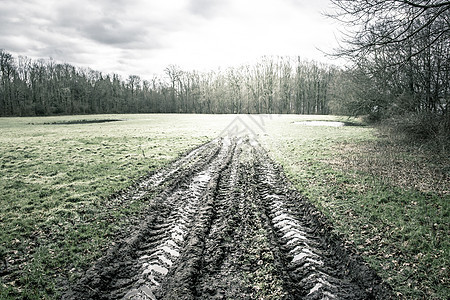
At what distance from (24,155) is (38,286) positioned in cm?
1158

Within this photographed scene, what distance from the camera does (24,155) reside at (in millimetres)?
12148

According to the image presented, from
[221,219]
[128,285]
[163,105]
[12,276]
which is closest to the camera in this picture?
[128,285]

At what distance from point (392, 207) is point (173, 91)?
262 feet

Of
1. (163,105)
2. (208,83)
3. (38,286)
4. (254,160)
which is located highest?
(208,83)

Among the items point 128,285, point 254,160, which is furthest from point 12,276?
point 254,160

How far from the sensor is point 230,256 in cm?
395

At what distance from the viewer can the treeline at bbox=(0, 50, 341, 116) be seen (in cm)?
6262

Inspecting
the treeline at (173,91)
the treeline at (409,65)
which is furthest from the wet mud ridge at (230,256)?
the treeline at (173,91)

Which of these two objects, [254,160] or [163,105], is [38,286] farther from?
[163,105]

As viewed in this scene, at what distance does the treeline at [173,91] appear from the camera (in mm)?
62625

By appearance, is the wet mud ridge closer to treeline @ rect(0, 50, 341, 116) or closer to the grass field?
the grass field

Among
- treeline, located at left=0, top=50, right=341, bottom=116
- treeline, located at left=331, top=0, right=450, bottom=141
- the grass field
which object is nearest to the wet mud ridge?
the grass field

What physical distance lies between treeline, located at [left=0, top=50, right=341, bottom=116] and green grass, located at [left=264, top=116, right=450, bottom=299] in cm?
5579

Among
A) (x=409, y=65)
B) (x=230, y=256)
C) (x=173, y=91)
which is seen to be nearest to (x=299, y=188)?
(x=230, y=256)
